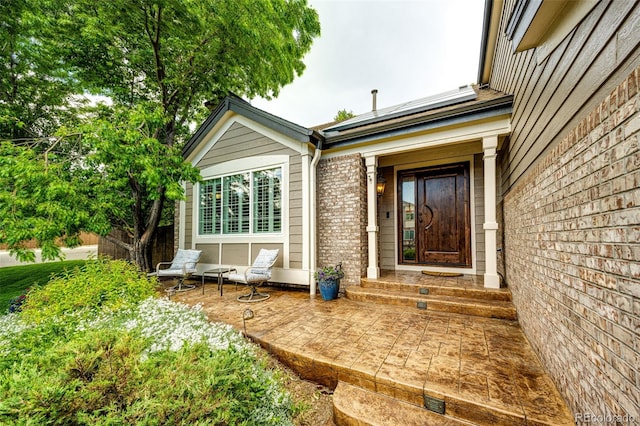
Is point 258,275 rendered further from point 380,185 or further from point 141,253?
point 141,253

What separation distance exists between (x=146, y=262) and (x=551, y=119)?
8.01 meters

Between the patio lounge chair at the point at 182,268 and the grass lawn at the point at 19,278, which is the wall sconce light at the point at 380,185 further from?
the grass lawn at the point at 19,278

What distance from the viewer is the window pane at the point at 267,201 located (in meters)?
5.21

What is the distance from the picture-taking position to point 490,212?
367 cm

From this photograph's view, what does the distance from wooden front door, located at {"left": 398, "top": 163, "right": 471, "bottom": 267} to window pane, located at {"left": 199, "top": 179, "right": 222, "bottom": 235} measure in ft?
14.6

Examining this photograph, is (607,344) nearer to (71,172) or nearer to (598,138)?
(598,138)

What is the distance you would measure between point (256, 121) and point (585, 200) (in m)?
5.23

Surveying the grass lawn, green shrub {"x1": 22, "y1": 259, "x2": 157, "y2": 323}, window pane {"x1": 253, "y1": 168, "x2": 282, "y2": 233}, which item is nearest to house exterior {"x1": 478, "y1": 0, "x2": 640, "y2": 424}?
window pane {"x1": 253, "y1": 168, "x2": 282, "y2": 233}

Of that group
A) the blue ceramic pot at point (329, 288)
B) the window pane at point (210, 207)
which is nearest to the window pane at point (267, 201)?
the window pane at point (210, 207)

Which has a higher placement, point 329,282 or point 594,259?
point 594,259

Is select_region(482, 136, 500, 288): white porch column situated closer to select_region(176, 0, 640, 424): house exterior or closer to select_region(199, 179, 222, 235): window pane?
select_region(176, 0, 640, 424): house exterior

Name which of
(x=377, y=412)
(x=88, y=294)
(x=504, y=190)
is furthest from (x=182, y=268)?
(x=504, y=190)

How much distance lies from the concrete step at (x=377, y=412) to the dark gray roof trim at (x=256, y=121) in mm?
3943

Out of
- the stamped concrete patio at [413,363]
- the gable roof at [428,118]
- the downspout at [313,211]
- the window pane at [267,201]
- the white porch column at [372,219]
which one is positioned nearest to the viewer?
the stamped concrete patio at [413,363]
